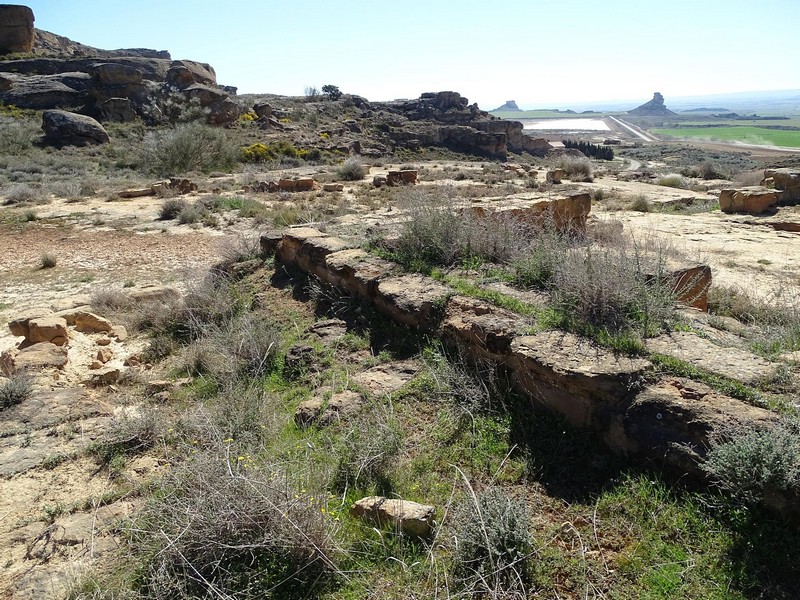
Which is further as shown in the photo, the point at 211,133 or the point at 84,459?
the point at 211,133

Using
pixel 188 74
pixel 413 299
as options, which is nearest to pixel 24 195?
pixel 413 299

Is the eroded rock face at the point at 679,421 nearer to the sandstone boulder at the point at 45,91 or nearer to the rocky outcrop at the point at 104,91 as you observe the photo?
the rocky outcrop at the point at 104,91

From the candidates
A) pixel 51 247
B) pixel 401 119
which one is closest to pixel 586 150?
pixel 401 119

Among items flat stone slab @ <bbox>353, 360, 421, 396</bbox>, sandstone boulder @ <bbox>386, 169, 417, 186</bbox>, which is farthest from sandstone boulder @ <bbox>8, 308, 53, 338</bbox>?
sandstone boulder @ <bbox>386, 169, 417, 186</bbox>

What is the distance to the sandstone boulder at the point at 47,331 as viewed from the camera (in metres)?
5.65

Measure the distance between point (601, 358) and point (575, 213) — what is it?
7.71 m

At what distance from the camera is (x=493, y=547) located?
7.79 feet

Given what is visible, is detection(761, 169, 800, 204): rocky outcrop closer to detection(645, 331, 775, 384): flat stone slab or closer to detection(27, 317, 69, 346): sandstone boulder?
detection(645, 331, 775, 384): flat stone slab

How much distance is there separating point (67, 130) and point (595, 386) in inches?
1297

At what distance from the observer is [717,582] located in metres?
2.19

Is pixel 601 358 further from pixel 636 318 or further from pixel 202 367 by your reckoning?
pixel 202 367

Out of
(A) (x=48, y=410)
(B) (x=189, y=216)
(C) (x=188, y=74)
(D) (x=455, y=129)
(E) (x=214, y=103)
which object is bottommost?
(A) (x=48, y=410)

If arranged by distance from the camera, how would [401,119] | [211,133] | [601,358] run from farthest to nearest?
[401,119], [211,133], [601,358]

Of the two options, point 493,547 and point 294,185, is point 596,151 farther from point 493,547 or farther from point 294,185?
point 493,547
